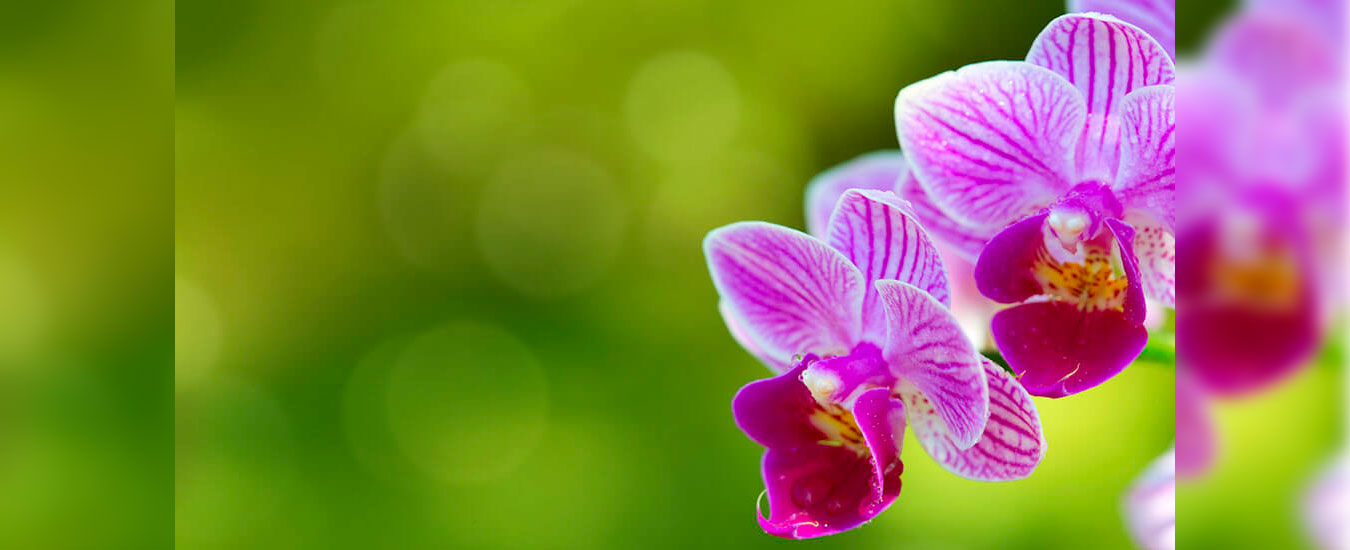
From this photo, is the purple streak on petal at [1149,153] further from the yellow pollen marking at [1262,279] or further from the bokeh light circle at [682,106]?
the bokeh light circle at [682,106]

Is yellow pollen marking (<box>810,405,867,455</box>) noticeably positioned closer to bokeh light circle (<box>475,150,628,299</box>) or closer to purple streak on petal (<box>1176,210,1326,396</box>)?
purple streak on petal (<box>1176,210,1326,396</box>)

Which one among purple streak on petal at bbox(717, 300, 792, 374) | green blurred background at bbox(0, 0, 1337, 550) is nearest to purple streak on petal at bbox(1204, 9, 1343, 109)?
purple streak on petal at bbox(717, 300, 792, 374)

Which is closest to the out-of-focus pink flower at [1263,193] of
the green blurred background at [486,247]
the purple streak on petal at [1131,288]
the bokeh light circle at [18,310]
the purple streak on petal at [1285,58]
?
the purple streak on petal at [1285,58]

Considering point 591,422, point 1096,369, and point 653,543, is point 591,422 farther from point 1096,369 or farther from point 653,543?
point 1096,369

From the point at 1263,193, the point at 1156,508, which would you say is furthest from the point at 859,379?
the point at 1263,193

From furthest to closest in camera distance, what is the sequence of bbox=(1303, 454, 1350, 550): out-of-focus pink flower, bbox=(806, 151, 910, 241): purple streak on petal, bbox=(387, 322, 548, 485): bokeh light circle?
bbox=(387, 322, 548, 485): bokeh light circle
bbox=(806, 151, 910, 241): purple streak on petal
bbox=(1303, 454, 1350, 550): out-of-focus pink flower

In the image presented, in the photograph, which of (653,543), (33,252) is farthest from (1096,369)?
(653,543)

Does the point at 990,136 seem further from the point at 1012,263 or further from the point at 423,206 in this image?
the point at 423,206
